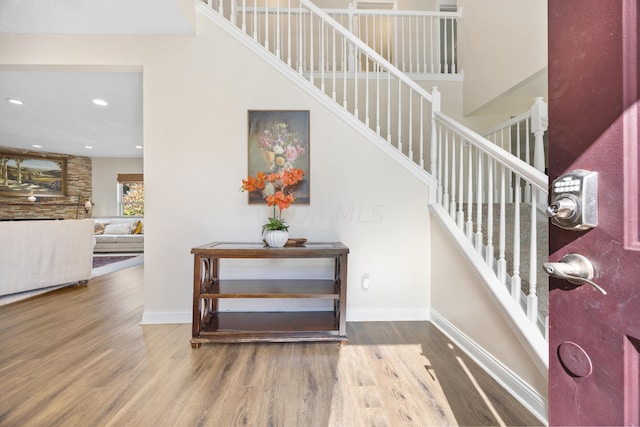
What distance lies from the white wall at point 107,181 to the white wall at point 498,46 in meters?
8.29

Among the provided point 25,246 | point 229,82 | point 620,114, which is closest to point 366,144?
point 229,82

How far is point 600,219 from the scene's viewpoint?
48cm

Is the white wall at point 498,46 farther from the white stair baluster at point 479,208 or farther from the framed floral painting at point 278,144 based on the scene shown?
the framed floral painting at point 278,144

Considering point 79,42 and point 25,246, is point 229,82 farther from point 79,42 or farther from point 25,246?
point 25,246

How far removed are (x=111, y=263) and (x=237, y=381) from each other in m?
4.93

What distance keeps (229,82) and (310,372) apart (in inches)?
95.0

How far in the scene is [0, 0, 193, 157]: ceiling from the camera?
2.28 m

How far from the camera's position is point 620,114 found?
1.55 feet

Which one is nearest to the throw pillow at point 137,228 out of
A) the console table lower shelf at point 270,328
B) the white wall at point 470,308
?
A: the console table lower shelf at point 270,328

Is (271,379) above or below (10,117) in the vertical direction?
below

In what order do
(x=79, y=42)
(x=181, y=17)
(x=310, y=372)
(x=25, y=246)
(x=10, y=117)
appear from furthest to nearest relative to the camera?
(x=10, y=117), (x=25, y=246), (x=79, y=42), (x=181, y=17), (x=310, y=372)

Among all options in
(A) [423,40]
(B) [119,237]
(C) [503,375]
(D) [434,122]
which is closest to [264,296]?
(C) [503,375]

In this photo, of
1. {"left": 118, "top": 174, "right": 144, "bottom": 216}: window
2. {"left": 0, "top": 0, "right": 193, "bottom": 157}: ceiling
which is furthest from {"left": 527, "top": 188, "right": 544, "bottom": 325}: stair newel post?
{"left": 118, "top": 174, "right": 144, "bottom": 216}: window

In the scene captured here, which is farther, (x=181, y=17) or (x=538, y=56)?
(x=538, y=56)
